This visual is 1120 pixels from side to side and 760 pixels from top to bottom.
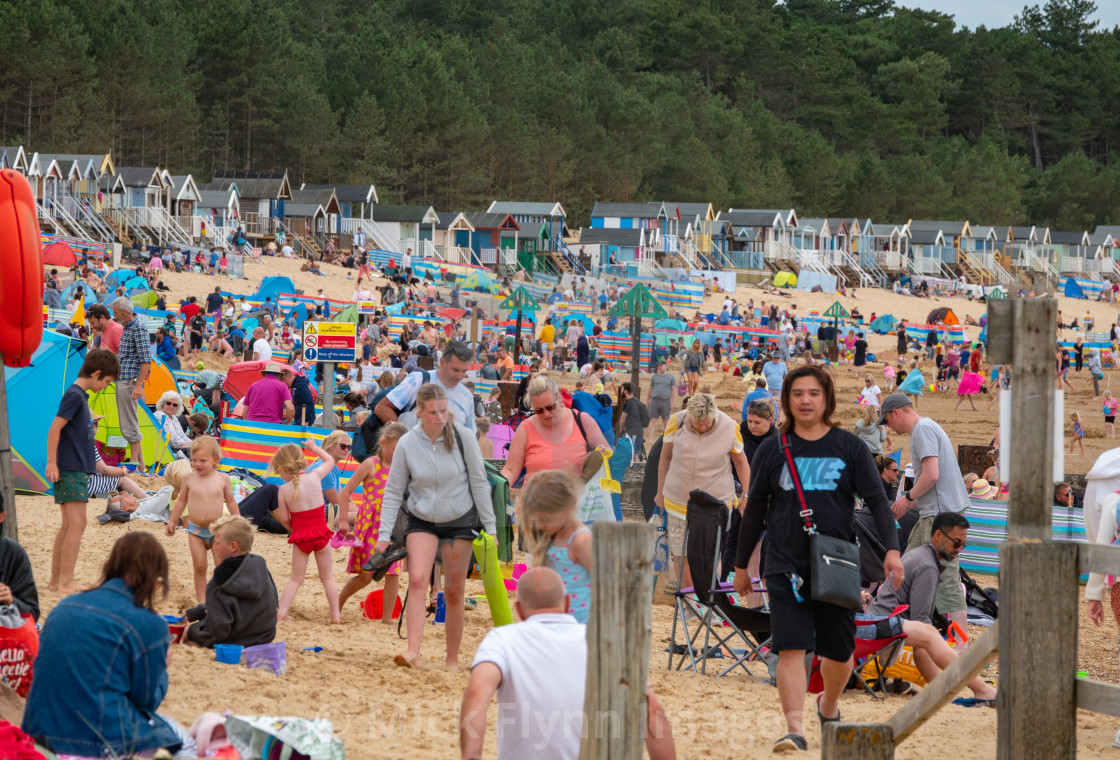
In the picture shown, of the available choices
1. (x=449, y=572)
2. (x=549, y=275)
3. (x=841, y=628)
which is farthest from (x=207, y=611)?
(x=549, y=275)

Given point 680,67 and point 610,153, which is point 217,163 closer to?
point 610,153

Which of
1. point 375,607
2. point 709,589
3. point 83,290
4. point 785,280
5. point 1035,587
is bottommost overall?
point 375,607

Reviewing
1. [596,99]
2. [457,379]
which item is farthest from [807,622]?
[596,99]

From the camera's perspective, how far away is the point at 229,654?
540 cm

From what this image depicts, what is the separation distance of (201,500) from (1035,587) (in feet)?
14.3

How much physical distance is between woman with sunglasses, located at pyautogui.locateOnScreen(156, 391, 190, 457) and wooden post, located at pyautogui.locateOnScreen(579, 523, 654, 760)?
9.24 m

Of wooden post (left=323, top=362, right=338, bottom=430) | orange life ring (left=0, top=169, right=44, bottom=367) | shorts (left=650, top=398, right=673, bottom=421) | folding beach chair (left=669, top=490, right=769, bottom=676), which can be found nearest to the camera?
orange life ring (left=0, top=169, right=44, bottom=367)

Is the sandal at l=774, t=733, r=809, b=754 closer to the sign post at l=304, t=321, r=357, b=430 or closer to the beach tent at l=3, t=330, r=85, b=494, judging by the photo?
the beach tent at l=3, t=330, r=85, b=494

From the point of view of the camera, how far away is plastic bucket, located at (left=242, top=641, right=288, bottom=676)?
215 inches

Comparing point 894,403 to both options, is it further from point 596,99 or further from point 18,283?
point 596,99

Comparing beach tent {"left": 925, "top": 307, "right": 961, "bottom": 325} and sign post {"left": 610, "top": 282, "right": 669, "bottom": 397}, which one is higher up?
beach tent {"left": 925, "top": 307, "right": 961, "bottom": 325}

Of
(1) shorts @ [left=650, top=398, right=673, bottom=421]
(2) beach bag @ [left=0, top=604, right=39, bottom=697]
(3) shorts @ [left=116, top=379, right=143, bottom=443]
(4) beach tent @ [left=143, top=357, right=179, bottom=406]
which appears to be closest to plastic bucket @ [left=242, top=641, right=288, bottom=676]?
(2) beach bag @ [left=0, top=604, right=39, bottom=697]

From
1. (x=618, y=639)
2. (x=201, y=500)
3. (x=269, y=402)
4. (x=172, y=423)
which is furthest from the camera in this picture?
(x=172, y=423)

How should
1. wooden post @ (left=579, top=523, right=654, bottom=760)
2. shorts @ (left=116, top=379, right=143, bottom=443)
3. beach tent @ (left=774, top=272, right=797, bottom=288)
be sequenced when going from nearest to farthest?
wooden post @ (left=579, top=523, right=654, bottom=760)
shorts @ (left=116, top=379, right=143, bottom=443)
beach tent @ (left=774, top=272, right=797, bottom=288)
